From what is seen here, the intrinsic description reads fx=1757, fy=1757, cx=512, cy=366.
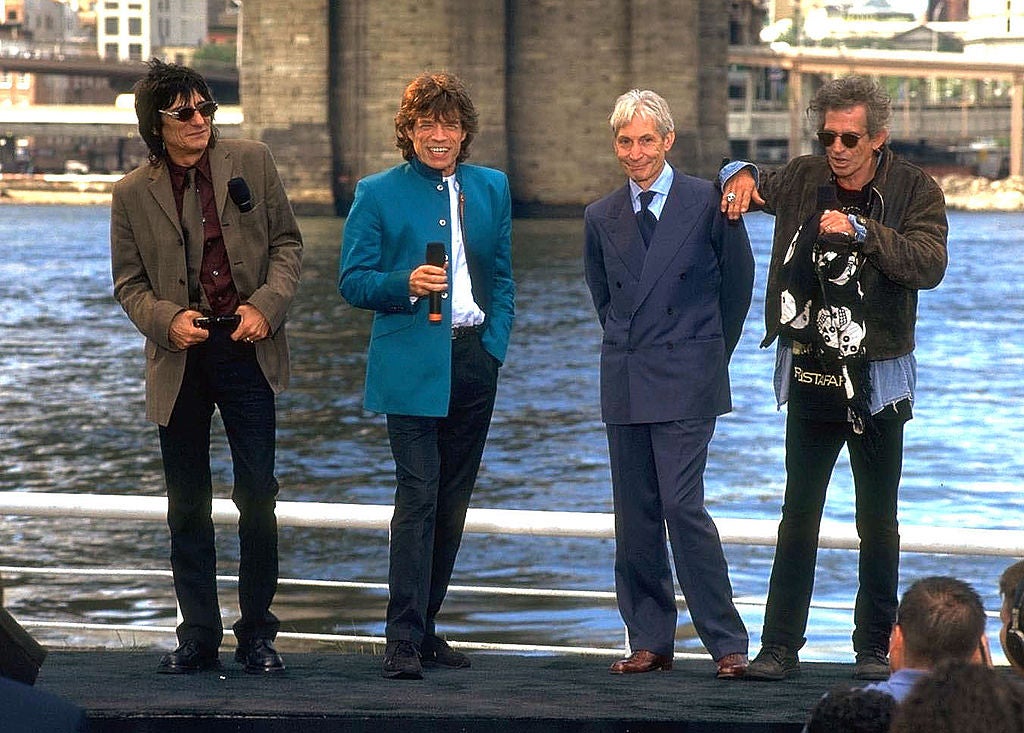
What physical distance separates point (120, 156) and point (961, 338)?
8588 centimetres

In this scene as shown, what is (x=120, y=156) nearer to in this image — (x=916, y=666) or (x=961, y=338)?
(x=961, y=338)

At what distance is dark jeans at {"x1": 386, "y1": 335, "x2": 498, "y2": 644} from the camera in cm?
439

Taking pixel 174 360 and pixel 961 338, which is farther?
pixel 961 338

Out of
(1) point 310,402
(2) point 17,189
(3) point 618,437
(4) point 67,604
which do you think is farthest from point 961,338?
(2) point 17,189

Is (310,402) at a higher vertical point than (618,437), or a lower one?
lower

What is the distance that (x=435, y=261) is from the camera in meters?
4.27

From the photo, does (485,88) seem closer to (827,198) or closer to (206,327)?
(827,198)

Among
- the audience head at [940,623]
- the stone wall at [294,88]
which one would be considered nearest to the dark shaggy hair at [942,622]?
the audience head at [940,623]

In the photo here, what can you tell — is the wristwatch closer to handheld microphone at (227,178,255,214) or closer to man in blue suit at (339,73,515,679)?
man in blue suit at (339,73,515,679)

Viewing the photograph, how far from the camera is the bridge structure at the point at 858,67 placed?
92188 millimetres

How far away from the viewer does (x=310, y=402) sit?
83.0 ft

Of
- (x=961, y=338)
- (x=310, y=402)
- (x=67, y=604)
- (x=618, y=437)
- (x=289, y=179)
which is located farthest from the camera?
(x=289, y=179)

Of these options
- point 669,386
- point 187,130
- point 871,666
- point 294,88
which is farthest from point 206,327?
point 294,88

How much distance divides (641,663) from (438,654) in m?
0.53
